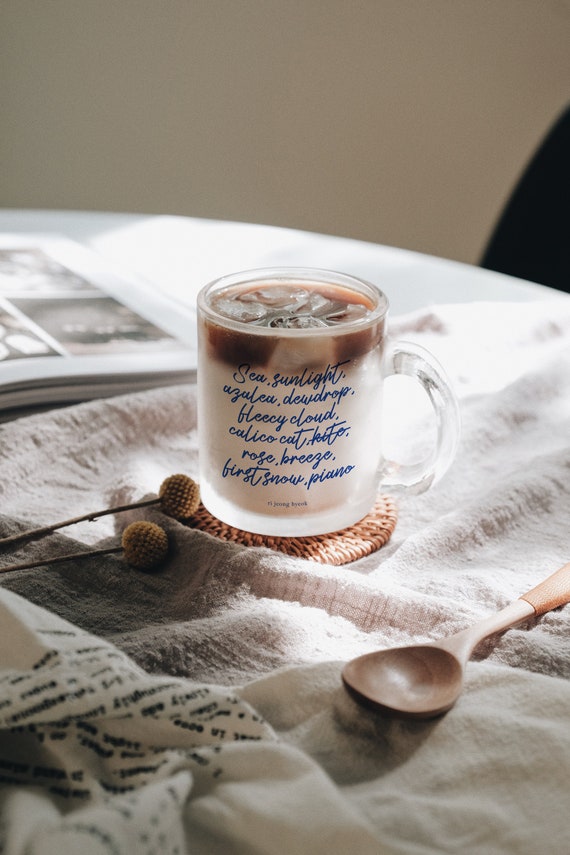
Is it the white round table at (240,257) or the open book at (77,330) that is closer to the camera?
the open book at (77,330)

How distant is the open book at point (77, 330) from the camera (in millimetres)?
579

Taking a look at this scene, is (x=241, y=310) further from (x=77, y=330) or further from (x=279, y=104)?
(x=279, y=104)

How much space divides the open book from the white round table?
0.03 metres

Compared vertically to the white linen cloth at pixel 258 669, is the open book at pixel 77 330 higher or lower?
lower

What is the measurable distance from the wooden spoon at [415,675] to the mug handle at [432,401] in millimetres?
134

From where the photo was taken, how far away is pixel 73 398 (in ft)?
1.90

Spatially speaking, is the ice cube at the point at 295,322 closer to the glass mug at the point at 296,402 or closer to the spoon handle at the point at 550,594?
the glass mug at the point at 296,402

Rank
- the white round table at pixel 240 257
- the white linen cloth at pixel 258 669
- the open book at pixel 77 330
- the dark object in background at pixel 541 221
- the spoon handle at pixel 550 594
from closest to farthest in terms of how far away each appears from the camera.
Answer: the white linen cloth at pixel 258 669 → the spoon handle at pixel 550 594 → the open book at pixel 77 330 → the white round table at pixel 240 257 → the dark object in background at pixel 541 221

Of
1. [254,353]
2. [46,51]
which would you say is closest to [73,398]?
[254,353]

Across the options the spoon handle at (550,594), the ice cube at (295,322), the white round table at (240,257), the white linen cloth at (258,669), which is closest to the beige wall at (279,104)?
the white round table at (240,257)

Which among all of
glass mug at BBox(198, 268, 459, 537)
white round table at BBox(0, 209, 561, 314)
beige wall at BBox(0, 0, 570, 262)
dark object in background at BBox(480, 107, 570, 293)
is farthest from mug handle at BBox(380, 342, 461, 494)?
beige wall at BBox(0, 0, 570, 262)

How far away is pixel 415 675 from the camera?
1.07 ft

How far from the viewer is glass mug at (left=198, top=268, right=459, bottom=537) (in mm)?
416

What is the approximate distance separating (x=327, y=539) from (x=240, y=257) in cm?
42
